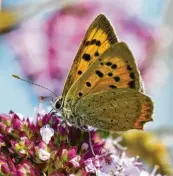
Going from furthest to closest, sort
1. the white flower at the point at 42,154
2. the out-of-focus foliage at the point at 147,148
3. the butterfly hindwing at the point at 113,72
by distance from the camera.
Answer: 1. the out-of-focus foliage at the point at 147,148
2. the butterfly hindwing at the point at 113,72
3. the white flower at the point at 42,154

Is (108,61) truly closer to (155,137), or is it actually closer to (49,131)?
(49,131)

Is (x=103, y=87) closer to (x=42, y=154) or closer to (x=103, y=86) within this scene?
(x=103, y=86)

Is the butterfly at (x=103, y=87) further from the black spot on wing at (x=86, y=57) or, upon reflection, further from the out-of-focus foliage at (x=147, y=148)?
the out-of-focus foliage at (x=147, y=148)

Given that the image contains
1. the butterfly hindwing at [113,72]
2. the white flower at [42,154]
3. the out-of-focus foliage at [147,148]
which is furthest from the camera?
the out-of-focus foliage at [147,148]

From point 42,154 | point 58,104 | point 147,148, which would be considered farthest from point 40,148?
point 147,148

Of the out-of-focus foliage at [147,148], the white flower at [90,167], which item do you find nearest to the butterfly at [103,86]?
the white flower at [90,167]

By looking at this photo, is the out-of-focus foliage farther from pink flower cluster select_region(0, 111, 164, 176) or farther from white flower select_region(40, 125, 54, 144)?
white flower select_region(40, 125, 54, 144)

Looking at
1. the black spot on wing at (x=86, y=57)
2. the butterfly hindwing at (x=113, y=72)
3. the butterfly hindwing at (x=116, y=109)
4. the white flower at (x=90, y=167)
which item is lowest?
the white flower at (x=90, y=167)

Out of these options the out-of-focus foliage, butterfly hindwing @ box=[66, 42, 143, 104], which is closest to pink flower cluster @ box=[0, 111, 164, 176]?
butterfly hindwing @ box=[66, 42, 143, 104]
